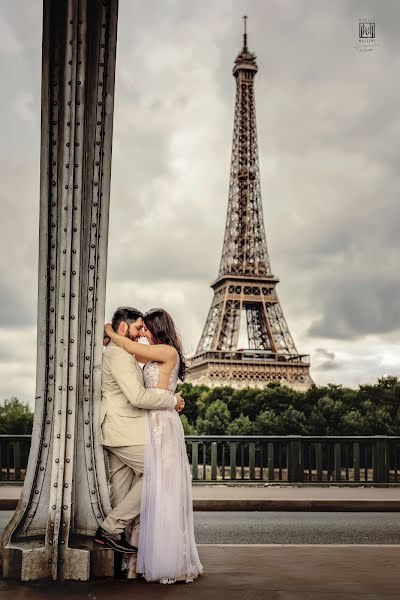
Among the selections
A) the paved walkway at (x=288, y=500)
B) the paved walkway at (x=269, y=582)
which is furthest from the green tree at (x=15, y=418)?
the paved walkway at (x=269, y=582)

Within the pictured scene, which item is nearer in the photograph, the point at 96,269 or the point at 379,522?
the point at 96,269

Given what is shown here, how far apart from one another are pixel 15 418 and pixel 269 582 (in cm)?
3406

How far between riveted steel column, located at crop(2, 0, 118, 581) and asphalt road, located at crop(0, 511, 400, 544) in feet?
11.4

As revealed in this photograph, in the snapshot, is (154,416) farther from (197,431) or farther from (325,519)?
(197,431)

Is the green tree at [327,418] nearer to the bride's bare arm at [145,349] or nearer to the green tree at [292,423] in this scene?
the green tree at [292,423]

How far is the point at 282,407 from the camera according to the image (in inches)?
1863

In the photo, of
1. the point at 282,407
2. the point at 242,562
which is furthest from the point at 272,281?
the point at 242,562

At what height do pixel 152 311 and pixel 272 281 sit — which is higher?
pixel 272 281

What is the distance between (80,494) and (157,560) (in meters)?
0.60

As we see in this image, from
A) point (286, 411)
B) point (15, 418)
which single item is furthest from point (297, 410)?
point (15, 418)

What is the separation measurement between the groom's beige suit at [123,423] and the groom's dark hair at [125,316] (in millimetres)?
167

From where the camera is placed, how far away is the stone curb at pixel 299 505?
11539 millimetres

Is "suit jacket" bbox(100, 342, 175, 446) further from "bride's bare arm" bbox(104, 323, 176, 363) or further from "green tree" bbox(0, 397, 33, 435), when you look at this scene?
"green tree" bbox(0, 397, 33, 435)

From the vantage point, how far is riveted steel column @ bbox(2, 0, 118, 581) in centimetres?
506
